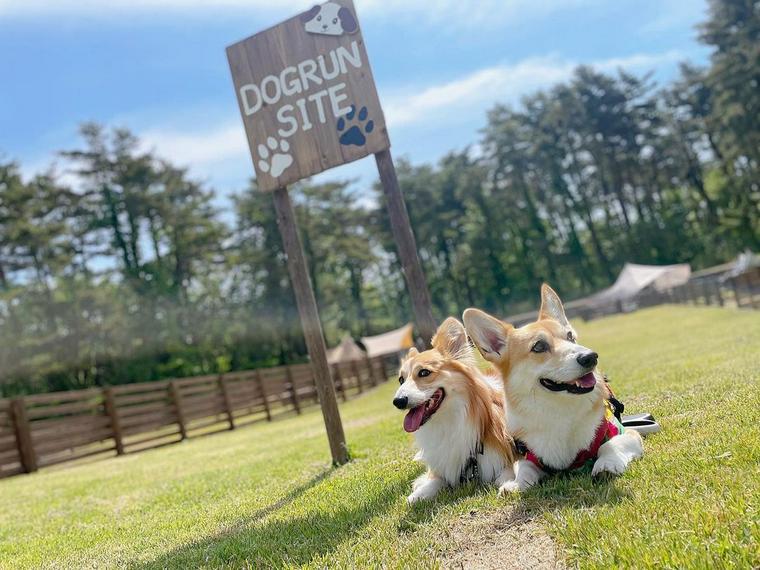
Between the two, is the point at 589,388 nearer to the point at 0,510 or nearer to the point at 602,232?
the point at 0,510

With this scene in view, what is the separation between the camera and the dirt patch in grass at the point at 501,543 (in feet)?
7.90

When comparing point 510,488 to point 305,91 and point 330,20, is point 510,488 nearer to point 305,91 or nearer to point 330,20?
point 305,91

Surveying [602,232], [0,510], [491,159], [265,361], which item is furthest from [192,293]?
[0,510]

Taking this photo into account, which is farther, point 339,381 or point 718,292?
point 718,292

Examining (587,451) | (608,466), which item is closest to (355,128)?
(587,451)

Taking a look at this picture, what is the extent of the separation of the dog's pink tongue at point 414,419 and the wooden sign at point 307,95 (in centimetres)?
281

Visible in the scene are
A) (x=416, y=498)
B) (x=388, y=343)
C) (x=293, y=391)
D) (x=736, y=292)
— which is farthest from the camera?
(x=388, y=343)

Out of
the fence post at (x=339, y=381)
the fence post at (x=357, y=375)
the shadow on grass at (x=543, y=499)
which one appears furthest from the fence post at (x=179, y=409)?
the shadow on grass at (x=543, y=499)

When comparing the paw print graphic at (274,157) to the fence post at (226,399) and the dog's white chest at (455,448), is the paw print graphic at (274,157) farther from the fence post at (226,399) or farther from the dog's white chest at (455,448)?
the fence post at (226,399)

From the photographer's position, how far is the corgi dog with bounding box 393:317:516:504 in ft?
11.2

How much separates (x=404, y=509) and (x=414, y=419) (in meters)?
0.52

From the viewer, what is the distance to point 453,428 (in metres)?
3.47

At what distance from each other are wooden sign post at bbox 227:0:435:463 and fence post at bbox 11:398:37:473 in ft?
28.8

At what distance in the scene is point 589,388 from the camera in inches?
116
